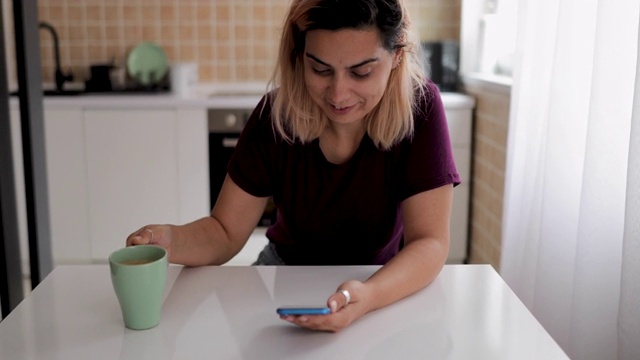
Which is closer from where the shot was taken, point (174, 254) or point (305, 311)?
point (305, 311)

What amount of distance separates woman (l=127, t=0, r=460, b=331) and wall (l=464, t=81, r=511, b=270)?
1.22 m

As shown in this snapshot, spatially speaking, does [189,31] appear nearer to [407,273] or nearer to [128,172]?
[128,172]

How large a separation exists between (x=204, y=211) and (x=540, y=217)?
5.46ft

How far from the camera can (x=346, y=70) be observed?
45.9 inches

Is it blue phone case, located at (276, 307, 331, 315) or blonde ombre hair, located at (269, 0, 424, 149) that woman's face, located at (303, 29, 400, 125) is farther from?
blue phone case, located at (276, 307, 331, 315)

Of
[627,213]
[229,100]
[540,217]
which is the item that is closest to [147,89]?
[229,100]

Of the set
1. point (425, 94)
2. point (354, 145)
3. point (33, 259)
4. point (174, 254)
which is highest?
point (425, 94)

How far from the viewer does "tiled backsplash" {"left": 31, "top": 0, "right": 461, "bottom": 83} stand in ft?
11.0

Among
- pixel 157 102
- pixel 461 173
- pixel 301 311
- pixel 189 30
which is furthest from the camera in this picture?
pixel 189 30

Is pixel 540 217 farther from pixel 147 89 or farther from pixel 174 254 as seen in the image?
pixel 147 89

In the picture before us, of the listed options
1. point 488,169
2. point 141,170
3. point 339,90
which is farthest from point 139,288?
point 141,170

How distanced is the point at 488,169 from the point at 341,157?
1.51 metres

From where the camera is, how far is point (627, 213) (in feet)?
4.27

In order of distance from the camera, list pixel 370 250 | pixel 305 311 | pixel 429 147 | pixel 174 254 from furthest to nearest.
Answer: pixel 370 250 < pixel 429 147 < pixel 174 254 < pixel 305 311
